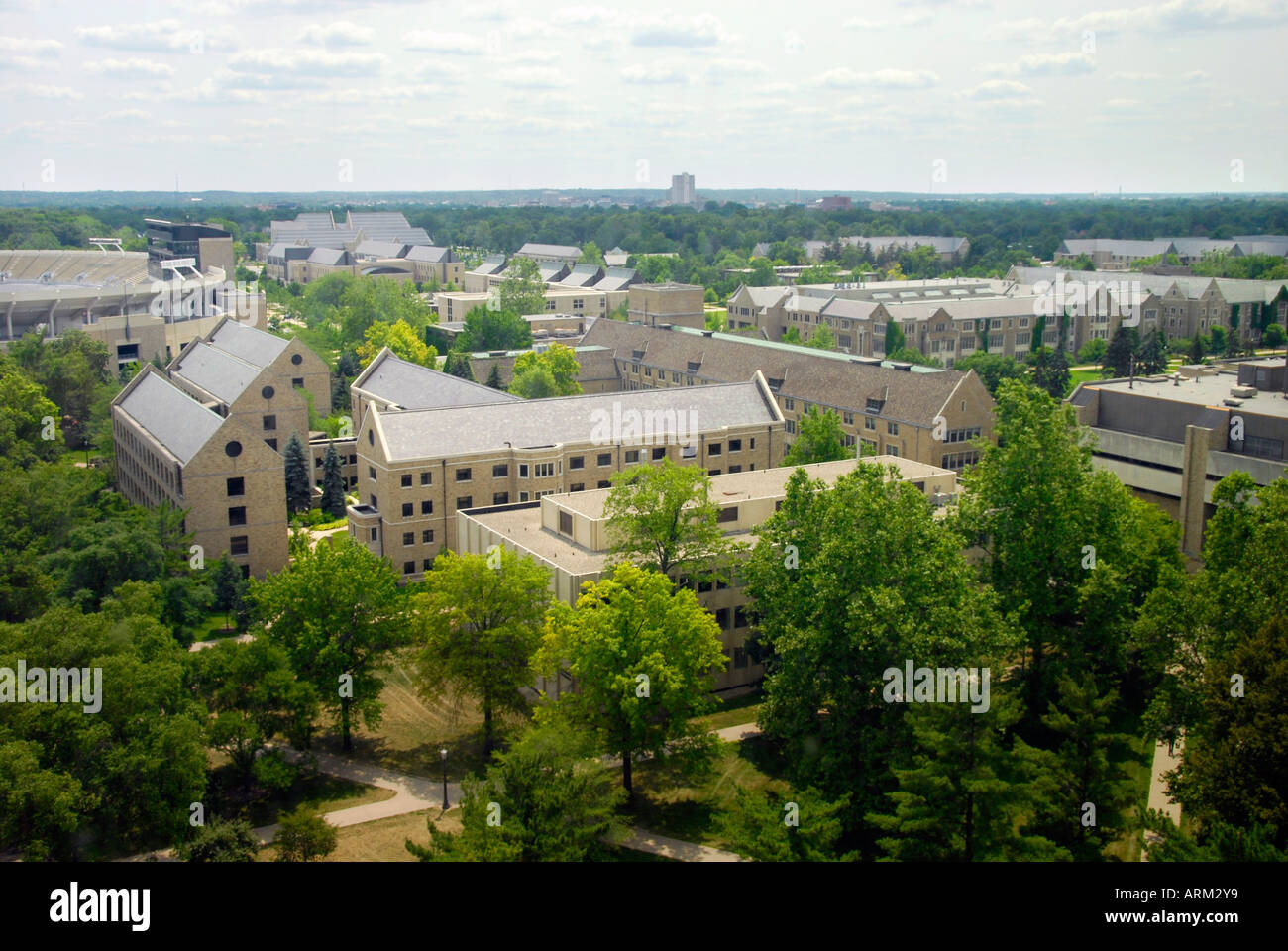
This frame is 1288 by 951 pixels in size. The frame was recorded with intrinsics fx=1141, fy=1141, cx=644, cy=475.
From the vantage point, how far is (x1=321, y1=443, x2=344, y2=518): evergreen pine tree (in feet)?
211

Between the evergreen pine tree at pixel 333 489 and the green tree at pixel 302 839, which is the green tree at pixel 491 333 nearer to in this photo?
the evergreen pine tree at pixel 333 489

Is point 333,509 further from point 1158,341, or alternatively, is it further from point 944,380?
point 1158,341

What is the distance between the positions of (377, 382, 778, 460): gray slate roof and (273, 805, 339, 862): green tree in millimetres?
26860

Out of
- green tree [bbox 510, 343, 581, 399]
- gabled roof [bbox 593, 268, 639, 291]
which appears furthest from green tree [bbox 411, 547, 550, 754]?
gabled roof [bbox 593, 268, 639, 291]

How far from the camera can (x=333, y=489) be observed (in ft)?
211

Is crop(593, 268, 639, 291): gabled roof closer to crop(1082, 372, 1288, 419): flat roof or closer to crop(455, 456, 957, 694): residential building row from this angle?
crop(1082, 372, 1288, 419): flat roof

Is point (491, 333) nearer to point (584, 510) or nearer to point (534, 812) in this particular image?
point (584, 510)

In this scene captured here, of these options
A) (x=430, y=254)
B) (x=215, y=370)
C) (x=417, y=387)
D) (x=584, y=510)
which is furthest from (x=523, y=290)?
(x=584, y=510)

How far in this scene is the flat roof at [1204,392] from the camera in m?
54.7

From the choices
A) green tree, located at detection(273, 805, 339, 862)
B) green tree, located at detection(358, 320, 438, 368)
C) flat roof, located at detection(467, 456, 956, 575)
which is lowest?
green tree, located at detection(273, 805, 339, 862)

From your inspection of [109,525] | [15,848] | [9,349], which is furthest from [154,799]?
[9,349]

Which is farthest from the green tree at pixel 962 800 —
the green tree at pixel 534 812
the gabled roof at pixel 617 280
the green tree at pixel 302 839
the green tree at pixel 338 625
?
the gabled roof at pixel 617 280

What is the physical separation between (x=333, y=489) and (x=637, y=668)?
35.7 metres

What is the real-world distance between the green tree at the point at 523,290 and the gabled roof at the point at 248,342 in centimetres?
2974
